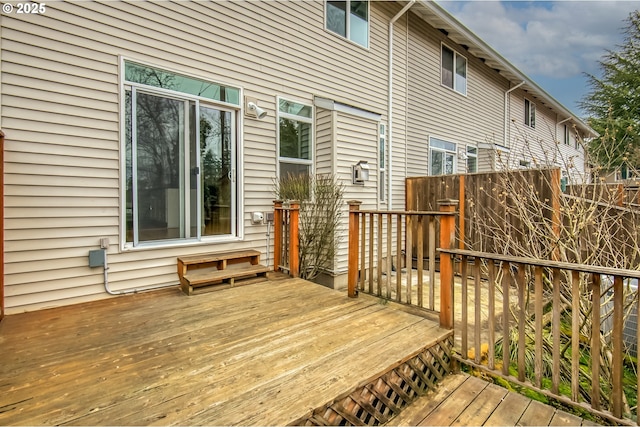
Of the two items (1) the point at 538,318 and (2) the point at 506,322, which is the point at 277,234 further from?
(1) the point at 538,318

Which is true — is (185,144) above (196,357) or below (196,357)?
above

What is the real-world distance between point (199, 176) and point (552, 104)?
49.4ft

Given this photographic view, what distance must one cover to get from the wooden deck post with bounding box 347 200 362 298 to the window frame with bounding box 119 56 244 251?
1.73 metres

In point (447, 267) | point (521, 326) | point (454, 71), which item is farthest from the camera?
point (454, 71)

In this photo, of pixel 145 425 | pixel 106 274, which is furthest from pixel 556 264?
pixel 106 274

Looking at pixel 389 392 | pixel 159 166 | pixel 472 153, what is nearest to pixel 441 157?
pixel 472 153

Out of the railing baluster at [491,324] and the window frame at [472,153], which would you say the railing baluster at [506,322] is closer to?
the railing baluster at [491,324]

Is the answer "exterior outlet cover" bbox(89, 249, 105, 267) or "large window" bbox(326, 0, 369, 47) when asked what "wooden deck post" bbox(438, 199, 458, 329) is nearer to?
"exterior outlet cover" bbox(89, 249, 105, 267)

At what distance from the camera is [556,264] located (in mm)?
1961

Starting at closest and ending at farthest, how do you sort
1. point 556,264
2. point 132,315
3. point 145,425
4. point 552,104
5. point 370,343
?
point 145,425 → point 556,264 → point 370,343 → point 132,315 → point 552,104

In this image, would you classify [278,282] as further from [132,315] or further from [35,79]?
[35,79]

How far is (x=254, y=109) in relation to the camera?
4426 mm

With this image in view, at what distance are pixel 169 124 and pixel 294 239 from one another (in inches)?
84.3

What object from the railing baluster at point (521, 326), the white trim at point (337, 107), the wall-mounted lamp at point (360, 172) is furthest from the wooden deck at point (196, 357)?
the white trim at point (337, 107)
